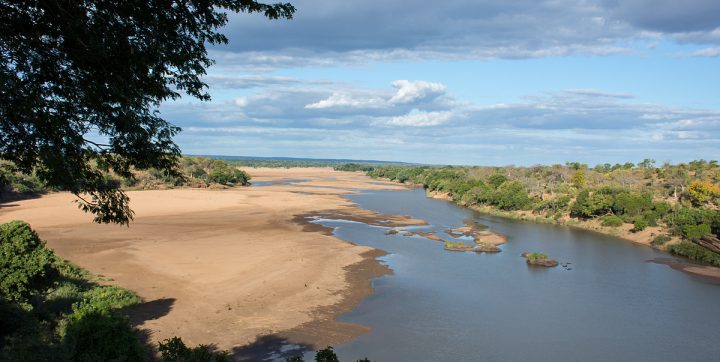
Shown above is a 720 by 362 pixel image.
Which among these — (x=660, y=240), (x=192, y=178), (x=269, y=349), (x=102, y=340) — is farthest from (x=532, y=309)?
(x=192, y=178)

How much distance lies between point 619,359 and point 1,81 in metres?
22.9

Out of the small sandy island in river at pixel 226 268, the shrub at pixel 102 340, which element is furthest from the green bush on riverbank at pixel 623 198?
the shrub at pixel 102 340

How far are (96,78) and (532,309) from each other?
25.2 m

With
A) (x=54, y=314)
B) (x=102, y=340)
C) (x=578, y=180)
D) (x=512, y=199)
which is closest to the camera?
(x=102, y=340)

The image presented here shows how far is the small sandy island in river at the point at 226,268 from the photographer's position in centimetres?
2305

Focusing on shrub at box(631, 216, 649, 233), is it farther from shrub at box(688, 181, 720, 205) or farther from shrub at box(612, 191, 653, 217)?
shrub at box(688, 181, 720, 205)

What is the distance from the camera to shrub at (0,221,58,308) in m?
19.8

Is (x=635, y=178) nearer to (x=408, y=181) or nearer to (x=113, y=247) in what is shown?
(x=408, y=181)

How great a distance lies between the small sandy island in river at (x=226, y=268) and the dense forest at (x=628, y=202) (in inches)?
814

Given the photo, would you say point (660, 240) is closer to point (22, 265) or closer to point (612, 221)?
point (612, 221)

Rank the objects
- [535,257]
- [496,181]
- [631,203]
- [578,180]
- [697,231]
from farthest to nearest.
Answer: [496,181] < [578,180] < [631,203] < [697,231] < [535,257]

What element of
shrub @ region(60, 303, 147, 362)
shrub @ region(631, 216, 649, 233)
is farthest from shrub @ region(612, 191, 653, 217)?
shrub @ region(60, 303, 147, 362)

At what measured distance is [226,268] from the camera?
33625 millimetres

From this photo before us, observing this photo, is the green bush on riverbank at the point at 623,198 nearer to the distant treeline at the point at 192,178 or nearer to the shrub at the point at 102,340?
the distant treeline at the point at 192,178
